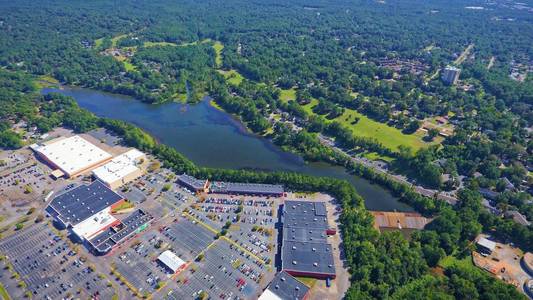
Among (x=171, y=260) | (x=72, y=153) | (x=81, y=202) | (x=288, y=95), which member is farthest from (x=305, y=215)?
(x=288, y=95)

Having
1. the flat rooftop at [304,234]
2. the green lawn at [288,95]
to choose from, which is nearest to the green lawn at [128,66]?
the green lawn at [288,95]

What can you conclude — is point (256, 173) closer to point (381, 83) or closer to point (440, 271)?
point (440, 271)

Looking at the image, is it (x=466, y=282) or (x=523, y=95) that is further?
(x=523, y=95)

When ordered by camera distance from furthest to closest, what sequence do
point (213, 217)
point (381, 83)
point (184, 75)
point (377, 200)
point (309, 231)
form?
point (184, 75) → point (381, 83) → point (377, 200) → point (213, 217) → point (309, 231)

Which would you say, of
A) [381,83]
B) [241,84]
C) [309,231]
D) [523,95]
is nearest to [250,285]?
[309,231]

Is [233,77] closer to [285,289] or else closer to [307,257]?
[307,257]

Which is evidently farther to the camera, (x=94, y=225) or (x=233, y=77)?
(x=233, y=77)

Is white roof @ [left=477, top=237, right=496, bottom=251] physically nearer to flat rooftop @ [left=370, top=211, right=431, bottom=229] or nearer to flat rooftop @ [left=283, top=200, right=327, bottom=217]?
flat rooftop @ [left=370, top=211, right=431, bottom=229]

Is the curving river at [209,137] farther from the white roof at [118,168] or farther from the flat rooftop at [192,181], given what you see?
the white roof at [118,168]
